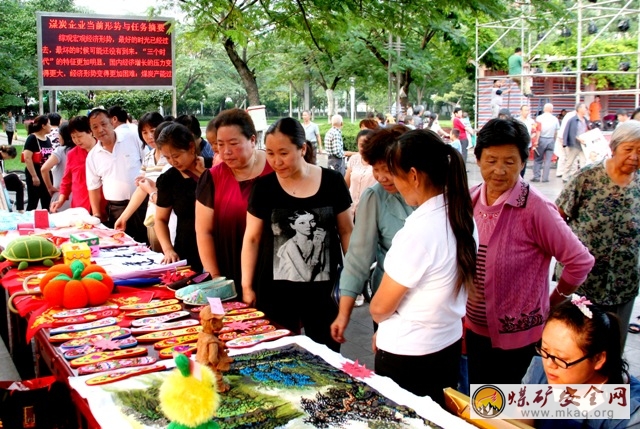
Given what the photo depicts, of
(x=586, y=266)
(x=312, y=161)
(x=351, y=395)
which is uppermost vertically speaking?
(x=312, y=161)

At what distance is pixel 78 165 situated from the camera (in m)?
5.35

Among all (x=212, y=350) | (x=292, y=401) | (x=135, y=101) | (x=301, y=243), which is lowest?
(x=292, y=401)

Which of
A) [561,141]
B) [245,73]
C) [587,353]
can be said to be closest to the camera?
[587,353]

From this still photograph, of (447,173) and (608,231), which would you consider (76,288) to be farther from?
(608,231)

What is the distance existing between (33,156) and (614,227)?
6.87 metres

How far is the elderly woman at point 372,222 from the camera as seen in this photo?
2320 mm

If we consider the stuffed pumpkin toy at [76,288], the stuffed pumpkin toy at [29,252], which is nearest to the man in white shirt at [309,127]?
the stuffed pumpkin toy at [29,252]

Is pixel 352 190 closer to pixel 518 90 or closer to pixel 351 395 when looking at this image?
pixel 351 395

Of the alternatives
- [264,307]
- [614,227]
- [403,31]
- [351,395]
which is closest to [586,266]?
[614,227]

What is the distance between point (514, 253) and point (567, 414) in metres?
0.78

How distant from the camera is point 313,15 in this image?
162 inches

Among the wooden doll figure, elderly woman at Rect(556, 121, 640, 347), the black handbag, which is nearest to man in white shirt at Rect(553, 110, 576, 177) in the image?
elderly woman at Rect(556, 121, 640, 347)
